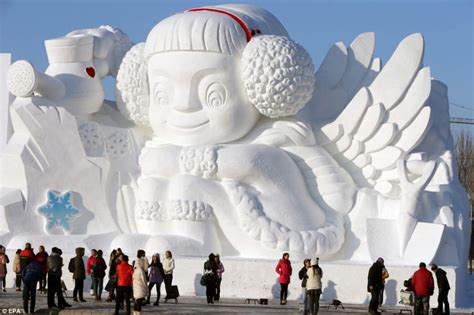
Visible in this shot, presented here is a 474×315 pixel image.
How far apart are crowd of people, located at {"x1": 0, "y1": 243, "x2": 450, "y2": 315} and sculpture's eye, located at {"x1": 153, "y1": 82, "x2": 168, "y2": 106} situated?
3.57 metres

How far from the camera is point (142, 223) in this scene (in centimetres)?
2120

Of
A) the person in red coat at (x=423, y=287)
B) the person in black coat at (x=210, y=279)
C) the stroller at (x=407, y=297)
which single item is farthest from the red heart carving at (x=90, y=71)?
the person in red coat at (x=423, y=287)

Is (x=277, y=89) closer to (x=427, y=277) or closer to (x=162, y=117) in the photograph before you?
(x=162, y=117)

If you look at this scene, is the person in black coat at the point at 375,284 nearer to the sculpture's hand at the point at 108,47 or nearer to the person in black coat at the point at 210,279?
the person in black coat at the point at 210,279

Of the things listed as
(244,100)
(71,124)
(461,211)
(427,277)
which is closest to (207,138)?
(244,100)

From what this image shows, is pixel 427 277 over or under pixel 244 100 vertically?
under

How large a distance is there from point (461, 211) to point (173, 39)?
6.41 meters

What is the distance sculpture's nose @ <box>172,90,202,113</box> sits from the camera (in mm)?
21328

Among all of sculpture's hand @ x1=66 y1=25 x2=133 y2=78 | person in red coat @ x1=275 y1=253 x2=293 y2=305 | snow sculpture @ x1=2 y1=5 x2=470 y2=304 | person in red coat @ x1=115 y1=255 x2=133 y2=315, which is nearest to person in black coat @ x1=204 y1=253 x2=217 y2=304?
person in red coat @ x1=275 y1=253 x2=293 y2=305

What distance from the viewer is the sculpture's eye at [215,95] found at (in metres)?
21.3

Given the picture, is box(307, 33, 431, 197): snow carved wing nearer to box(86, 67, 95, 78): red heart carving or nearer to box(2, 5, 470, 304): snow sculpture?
box(2, 5, 470, 304): snow sculpture

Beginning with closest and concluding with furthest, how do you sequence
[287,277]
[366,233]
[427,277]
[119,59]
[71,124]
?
1. [427,277]
2. [287,277]
3. [366,233]
4. [71,124]
5. [119,59]

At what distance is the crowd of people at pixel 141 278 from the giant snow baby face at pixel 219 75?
10.9ft

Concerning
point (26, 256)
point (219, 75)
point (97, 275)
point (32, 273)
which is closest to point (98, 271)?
A: point (97, 275)
